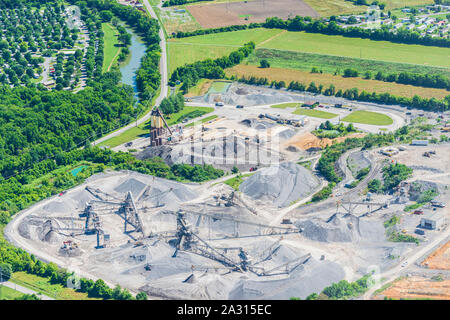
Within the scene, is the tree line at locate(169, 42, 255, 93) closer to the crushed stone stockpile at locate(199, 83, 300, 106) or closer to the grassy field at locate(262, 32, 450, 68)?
the crushed stone stockpile at locate(199, 83, 300, 106)

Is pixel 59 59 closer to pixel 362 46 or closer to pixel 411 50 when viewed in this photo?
pixel 362 46

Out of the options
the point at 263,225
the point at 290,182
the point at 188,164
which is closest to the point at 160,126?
the point at 188,164

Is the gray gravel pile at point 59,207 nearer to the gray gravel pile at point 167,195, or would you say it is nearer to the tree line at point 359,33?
the gray gravel pile at point 167,195

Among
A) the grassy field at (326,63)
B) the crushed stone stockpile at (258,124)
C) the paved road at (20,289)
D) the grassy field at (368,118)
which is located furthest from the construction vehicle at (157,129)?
the grassy field at (326,63)

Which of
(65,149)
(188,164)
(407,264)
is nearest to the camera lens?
(407,264)

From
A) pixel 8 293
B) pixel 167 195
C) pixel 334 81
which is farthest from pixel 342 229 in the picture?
pixel 334 81

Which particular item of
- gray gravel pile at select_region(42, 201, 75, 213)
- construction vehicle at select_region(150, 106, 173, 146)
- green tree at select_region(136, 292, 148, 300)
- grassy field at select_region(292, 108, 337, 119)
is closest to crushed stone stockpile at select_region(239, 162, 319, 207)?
construction vehicle at select_region(150, 106, 173, 146)

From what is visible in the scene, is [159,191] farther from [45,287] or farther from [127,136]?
[127,136]
